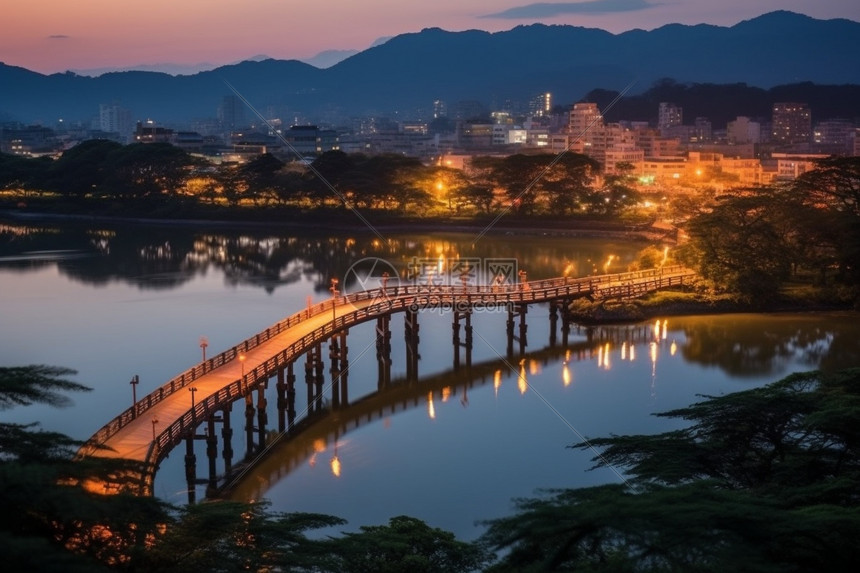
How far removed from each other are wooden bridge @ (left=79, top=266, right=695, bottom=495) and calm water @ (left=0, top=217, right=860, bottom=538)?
1.15 metres

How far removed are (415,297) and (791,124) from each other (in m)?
139

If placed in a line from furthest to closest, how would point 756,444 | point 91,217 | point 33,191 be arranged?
point 33,191 < point 91,217 < point 756,444

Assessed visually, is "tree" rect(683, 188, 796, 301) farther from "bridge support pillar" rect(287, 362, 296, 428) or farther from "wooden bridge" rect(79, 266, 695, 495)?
"bridge support pillar" rect(287, 362, 296, 428)

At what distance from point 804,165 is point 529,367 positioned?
7492 centimetres

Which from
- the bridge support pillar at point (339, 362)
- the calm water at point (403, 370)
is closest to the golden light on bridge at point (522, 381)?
the calm water at point (403, 370)

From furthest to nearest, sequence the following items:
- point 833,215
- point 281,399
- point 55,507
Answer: point 833,215
point 281,399
point 55,507

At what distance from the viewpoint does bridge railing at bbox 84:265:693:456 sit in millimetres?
22984

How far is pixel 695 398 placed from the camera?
2680 centimetres

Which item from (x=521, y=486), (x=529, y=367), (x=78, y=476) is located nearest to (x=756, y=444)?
(x=521, y=486)

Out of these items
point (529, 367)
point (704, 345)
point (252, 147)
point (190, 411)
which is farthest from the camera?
point (252, 147)

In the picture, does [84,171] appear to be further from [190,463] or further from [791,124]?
[791,124]

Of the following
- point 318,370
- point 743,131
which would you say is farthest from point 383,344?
point 743,131

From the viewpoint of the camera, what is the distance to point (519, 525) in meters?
11.7

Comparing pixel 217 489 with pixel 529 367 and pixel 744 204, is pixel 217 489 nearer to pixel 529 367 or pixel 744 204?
pixel 529 367
